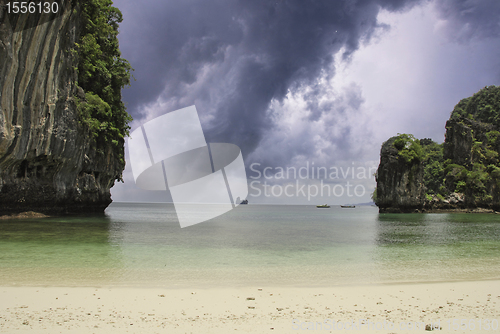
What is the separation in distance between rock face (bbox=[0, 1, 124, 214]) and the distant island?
166 ft

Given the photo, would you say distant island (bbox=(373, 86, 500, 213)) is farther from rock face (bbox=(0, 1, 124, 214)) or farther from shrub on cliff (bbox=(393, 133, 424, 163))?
rock face (bbox=(0, 1, 124, 214))

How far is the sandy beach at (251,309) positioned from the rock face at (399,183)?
53.2 m

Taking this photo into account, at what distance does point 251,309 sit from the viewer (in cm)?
525

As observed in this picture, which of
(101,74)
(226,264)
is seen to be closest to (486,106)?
(101,74)

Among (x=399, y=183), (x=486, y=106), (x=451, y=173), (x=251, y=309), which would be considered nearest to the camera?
(x=251, y=309)

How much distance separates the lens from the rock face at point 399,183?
54562 mm

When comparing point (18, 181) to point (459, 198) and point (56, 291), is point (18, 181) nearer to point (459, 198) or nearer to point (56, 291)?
point (56, 291)

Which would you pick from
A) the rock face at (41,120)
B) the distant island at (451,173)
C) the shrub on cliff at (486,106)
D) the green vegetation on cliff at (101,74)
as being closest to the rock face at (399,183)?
the distant island at (451,173)

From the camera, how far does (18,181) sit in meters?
23.0

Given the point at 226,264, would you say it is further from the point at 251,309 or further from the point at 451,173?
the point at 451,173

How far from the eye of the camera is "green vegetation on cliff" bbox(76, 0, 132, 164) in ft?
90.7

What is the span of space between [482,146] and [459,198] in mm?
12741

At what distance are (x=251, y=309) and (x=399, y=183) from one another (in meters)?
57.3

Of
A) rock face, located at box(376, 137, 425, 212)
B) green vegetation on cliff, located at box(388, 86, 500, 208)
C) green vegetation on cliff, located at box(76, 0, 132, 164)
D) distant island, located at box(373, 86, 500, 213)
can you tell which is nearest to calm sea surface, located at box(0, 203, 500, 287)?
green vegetation on cliff, located at box(76, 0, 132, 164)
